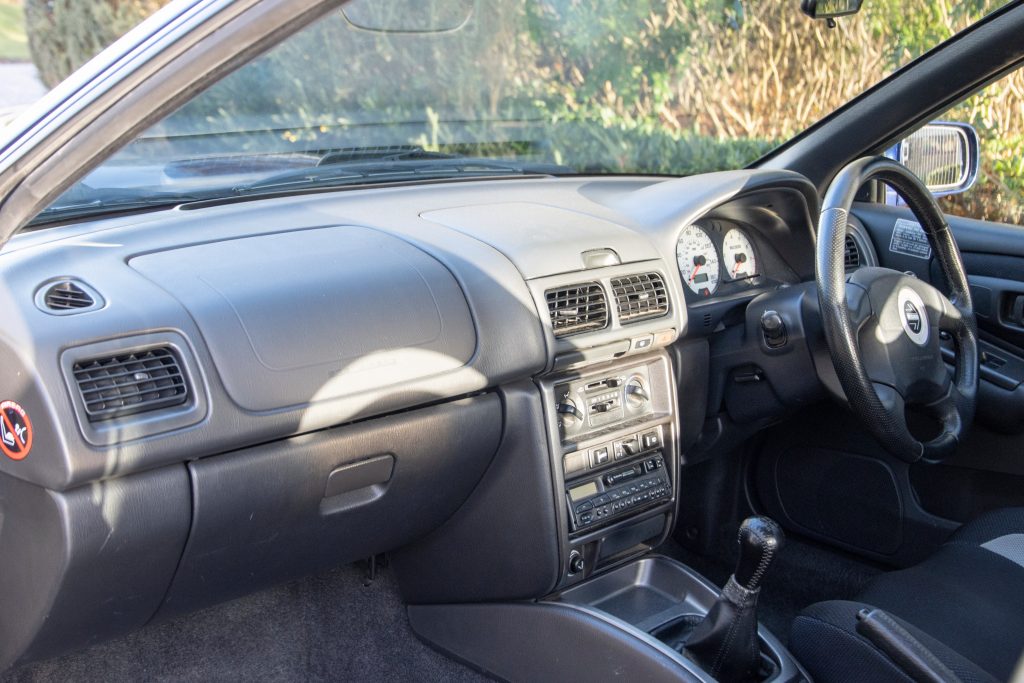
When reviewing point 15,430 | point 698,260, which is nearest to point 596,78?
point 698,260

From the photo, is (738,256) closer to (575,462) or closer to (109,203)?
(575,462)

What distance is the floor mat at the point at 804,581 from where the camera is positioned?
269cm

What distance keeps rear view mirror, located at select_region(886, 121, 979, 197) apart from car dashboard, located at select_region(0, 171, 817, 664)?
1.43 ft

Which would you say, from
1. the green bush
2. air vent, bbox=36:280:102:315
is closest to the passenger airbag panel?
air vent, bbox=36:280:102:315

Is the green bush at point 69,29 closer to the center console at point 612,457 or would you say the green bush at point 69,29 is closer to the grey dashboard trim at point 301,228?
the grey dashboard trim at point 301,228

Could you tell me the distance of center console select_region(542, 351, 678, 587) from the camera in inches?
86.0

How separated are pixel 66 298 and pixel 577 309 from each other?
995mm

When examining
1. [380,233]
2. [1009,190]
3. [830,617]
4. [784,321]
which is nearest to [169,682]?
[380,233]

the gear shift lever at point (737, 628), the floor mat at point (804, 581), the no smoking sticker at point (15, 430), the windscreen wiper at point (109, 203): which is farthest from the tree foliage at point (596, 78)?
the gear shift lever at point (737, 628)

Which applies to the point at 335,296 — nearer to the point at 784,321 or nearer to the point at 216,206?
the point at 216,206

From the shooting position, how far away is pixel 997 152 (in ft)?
10.5

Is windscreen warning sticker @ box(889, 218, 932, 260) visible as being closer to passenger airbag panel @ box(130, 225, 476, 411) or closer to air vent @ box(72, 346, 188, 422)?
passenger airbag panel @ box(130, 225, 476, 411)

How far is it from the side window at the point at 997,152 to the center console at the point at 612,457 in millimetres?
1264

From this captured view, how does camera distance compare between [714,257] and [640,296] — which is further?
[714,257]
